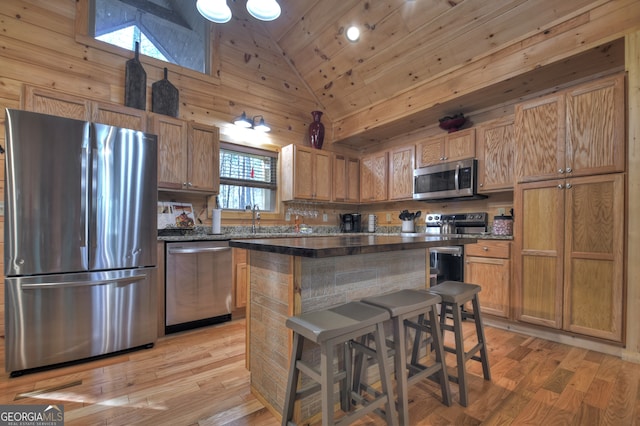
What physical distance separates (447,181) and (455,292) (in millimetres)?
2132

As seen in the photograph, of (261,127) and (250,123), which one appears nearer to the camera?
(250,123)

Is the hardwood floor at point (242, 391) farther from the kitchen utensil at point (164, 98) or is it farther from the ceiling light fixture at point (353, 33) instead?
the ceiling light fixture at point (353, 33)

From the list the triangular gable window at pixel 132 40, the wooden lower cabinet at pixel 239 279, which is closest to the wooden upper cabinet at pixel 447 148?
the wooden lower cabinet at pixel 239 279

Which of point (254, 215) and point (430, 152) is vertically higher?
point (430, 152)

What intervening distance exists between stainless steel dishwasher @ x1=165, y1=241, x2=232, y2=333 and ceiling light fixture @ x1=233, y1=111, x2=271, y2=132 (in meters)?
1.62

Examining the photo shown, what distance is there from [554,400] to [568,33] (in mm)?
2818

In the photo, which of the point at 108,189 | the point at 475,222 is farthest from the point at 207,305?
the point at 475,222

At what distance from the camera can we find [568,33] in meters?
2.51

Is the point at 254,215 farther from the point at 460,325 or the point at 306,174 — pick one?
the point at 460,325

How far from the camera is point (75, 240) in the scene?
7.09ft

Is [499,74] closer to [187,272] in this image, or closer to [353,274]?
[353,274]

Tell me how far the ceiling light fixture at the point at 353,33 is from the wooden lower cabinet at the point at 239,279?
2.87 m

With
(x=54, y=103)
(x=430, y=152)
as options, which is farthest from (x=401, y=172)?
(x=54, y=103)

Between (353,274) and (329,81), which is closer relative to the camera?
(353,274)
